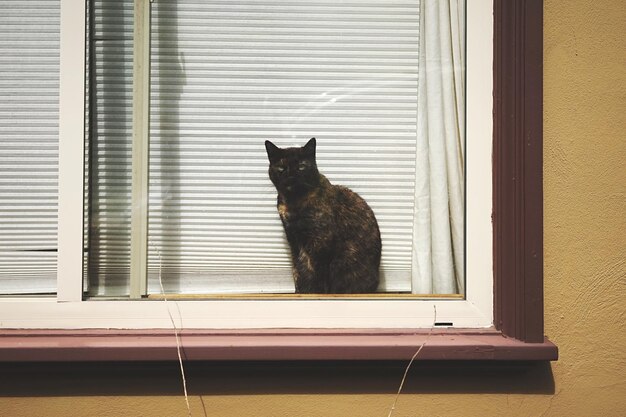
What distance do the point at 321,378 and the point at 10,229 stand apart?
3.24 feet

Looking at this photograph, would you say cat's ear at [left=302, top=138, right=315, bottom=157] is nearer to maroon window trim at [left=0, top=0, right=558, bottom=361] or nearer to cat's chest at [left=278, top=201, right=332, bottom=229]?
cat's chest at [left=278, top=201, right=332, bottom=229]

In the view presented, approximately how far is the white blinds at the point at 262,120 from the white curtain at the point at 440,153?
0.04 metres

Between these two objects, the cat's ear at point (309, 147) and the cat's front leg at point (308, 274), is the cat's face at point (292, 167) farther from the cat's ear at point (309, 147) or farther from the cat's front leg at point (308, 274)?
the cat's front leg at point (308, 274)

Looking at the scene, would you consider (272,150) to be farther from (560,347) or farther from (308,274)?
(560,347)

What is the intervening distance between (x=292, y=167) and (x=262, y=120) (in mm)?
180

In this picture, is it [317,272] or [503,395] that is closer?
[503,395]

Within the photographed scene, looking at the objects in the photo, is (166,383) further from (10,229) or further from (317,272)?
(10,229)

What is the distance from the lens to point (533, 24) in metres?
1.21

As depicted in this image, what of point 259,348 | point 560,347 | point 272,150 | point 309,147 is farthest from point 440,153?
point 259,348

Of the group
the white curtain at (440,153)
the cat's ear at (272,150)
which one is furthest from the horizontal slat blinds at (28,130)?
the white curtain at (440,153)

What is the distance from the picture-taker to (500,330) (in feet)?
4.07

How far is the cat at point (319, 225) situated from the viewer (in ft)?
4.64

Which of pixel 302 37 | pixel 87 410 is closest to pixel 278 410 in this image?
pixel 87 410

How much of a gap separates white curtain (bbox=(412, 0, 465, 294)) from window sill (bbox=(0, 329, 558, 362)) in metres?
0.22
